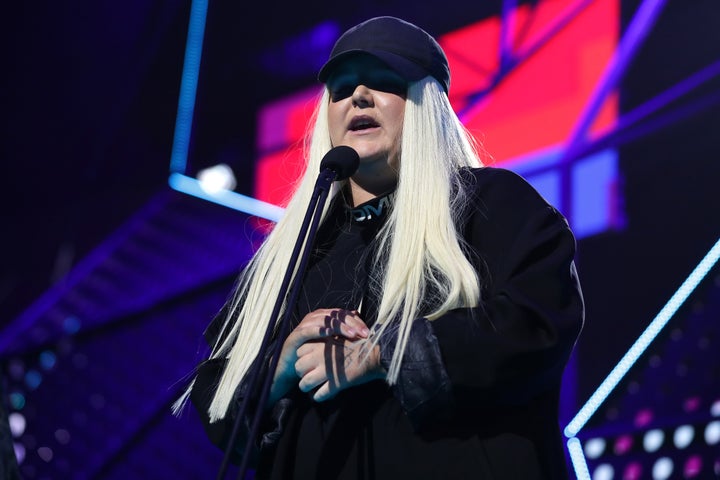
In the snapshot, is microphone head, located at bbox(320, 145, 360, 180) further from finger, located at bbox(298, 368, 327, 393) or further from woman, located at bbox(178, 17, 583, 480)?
finger, located at bbox(298, 368, 327, 393)

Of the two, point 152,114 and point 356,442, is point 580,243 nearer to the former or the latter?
point 356,442

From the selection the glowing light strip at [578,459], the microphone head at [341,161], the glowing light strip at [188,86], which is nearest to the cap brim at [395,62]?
the microphone head at [341,161]

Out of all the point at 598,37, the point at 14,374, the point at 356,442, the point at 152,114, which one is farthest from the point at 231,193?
the point at 356,442

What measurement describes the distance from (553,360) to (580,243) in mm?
950

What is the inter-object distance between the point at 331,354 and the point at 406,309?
121mm

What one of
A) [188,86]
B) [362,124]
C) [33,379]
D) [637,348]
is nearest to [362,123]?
[362,124]

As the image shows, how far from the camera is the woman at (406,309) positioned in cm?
117

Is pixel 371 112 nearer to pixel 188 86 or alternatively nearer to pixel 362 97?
pixel 362 97

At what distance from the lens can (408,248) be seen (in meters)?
1.32

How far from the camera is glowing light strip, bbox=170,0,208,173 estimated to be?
2920 millimetres

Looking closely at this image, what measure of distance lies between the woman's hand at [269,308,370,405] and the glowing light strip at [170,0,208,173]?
1725 mm

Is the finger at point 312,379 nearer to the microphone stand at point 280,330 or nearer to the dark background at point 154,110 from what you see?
the microphone stand at point 280,330

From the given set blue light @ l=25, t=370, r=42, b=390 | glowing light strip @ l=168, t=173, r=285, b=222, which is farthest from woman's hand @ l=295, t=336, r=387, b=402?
blue light @ l=25, t=370, r=42, b=390

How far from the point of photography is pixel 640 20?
82.4 inches
